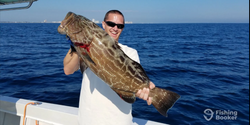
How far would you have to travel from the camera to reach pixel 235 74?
45.4ft

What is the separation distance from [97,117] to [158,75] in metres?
10.8

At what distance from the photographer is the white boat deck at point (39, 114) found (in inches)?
160

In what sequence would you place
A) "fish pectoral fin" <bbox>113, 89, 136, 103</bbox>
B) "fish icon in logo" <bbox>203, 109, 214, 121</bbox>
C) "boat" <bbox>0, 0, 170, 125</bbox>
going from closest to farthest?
"fish pectoral fin" <bbox>113, 89, 136, 103</bbox>, "boat" <bbox>0, 0, 170, 125</bbox>, "fish icon in logo" <bbox>203, 109, 214, 121</bbox>

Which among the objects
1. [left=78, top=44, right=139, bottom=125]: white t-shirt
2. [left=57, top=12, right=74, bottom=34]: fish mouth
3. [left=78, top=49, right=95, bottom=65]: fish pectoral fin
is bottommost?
[left=78, top=44, right=139, bottom=125]: white t-shirt

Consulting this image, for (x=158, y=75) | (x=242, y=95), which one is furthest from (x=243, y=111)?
(x=158, y=75)

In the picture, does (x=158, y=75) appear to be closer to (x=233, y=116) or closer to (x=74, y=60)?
(x=233, y=116)

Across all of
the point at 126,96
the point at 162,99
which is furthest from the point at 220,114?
the point at 126,96

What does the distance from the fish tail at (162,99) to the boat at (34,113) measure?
4.61ft

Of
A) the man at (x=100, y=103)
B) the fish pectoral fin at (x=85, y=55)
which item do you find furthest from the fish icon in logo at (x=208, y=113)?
the fish pectoral fin at (x=85, y=55)

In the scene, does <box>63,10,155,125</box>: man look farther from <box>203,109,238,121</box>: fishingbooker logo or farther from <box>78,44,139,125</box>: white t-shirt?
<box>203,109,238,121</box>: fishingbooker logo

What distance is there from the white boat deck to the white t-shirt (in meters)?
1.34

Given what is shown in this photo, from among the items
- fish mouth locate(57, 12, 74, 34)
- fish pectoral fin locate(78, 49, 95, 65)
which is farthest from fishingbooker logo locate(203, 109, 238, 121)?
fish mouth locate(57, 12, 74, 34)

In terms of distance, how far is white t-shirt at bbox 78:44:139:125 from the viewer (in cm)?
260

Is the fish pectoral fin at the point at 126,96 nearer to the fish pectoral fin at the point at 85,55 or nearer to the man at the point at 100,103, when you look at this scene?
the man at the point at 100,103
